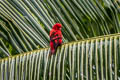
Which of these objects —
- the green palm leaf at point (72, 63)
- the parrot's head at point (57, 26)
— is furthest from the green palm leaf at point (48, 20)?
the green palm leaf at point (72, 63)

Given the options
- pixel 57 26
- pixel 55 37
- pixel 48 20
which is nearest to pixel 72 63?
pixel 55 37

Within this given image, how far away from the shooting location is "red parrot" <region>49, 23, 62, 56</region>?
11.4 feet

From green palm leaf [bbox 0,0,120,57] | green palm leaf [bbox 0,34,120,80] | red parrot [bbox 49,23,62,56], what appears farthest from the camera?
green palm leaf [bbox 0,0,120,57]

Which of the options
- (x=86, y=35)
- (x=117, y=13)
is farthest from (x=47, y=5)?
(x=117, y=13)

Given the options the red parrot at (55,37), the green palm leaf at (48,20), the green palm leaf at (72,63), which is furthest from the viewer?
the green palm leaf at (48,20)

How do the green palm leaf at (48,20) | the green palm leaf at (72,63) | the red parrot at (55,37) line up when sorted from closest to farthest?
the green palm leaf at (72,63) < the red parrot at (55,37) < the green palm leaf at (48,20)

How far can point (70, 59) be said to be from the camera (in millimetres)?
3252

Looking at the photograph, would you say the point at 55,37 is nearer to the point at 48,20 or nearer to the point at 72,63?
the point at 48,20

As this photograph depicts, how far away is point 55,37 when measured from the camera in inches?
148

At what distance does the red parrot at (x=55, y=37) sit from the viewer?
3475 mm

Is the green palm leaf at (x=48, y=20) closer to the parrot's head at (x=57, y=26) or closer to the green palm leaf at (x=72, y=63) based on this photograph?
the parrot's head at (x=57, y=26)

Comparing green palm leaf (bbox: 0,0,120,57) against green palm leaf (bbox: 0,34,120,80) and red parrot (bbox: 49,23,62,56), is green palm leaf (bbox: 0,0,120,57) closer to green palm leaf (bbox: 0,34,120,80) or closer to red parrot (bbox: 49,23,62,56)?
red parrot (bbox: 49,23,62,56)

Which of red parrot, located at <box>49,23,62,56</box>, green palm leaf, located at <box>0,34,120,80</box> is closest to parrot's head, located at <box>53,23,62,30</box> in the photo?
red parrot, located at <box>49,23,62,56</box>

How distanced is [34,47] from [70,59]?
728 mm
